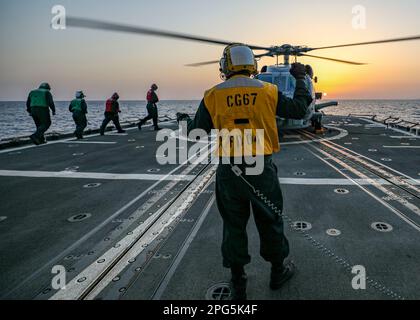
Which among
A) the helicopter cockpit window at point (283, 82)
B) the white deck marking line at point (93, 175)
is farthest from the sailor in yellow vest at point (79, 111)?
the helicopter cockpit window at point (283, 82)

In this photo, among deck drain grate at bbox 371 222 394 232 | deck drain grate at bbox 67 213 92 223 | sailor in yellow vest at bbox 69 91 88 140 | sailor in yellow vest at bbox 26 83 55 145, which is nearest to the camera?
deck drain grate at bbox 371 222 394 232

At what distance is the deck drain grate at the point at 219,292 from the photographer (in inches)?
94.3

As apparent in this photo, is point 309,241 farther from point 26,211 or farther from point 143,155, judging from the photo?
point 143,155

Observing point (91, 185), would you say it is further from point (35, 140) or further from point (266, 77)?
point (266, 77)

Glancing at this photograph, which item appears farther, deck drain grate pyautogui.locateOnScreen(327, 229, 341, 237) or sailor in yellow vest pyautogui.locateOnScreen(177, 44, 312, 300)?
deck drain grate pyautogui.locateOnScreen(327, 229, 341, 237)

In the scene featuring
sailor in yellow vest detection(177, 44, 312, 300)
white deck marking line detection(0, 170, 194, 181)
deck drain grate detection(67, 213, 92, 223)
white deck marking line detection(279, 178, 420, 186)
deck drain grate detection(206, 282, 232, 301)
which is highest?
sailor in yellow vest detection(177, 44, 312, 300)

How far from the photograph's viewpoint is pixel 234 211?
95.2 inches

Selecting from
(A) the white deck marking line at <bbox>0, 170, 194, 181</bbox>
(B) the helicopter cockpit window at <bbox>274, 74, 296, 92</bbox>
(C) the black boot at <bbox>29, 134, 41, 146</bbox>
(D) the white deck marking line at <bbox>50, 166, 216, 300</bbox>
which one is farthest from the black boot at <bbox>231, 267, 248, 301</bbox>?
(C) the black boot at <bbox>29, 134, 41, 146</bbox>

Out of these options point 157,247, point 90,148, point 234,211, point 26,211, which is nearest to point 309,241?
point 234,211

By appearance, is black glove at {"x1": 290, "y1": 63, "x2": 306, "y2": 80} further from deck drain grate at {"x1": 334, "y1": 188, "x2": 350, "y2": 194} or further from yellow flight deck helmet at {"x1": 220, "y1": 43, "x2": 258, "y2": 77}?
deck drain grate at {"x1": 334, "y1": 188, "x2": 350, "y2": 194}

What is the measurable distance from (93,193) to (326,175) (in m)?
5.16

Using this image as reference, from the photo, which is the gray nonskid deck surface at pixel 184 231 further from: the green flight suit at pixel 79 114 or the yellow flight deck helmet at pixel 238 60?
the green flight suit at pixel 79 114

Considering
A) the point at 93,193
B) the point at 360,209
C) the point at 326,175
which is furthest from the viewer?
the point at 326,175

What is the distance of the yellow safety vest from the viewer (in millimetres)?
2326
